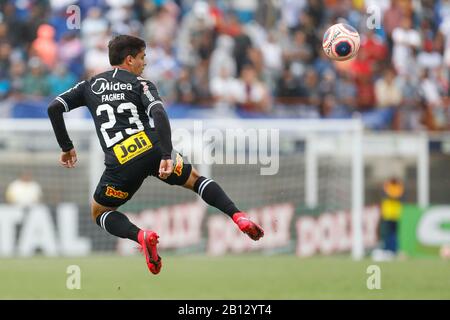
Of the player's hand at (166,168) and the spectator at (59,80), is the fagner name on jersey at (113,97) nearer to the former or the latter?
the player's hand at (166,168)

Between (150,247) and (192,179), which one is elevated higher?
(192,179)

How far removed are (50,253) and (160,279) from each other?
536 centimetres

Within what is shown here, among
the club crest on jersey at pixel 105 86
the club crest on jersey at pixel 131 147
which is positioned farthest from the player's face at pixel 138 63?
the club crest on jersey at pixel 131 147

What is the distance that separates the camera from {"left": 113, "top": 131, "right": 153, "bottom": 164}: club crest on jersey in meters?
10.0

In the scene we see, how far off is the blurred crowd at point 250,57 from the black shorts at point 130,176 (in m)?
8.95

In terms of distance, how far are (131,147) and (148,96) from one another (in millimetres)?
544

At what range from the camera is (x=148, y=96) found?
980 cm

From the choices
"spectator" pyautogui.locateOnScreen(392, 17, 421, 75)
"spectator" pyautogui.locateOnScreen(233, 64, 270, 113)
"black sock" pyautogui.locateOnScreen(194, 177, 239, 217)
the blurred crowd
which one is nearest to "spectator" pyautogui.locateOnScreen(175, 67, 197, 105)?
the blurred crowd

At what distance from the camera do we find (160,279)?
13.9 meters

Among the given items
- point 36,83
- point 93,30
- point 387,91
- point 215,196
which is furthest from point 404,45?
point 215,196

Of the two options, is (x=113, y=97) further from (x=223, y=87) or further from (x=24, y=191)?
(x=223, y=87)

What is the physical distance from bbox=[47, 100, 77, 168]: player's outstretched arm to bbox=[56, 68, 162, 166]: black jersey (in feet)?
1.16

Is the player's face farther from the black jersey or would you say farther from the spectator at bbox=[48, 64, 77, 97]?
the spectator at bbox=[48, 64, 77, 97]
